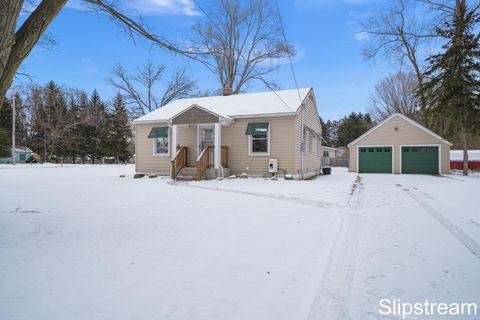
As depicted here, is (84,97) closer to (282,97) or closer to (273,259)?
(282,97)

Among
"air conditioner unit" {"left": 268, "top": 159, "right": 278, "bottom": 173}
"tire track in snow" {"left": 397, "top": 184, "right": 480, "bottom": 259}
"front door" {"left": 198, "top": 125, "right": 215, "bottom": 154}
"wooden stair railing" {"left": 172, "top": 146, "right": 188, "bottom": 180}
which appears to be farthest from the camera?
"front door" {"left": 198, "top": 125, "right": 215, "bottom": 154}

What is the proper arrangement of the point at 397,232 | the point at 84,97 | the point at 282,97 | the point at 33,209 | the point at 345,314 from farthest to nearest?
the point at 84,97, the point at 282,97, the point at 33,209, the point at 397,232, the point at 345,314

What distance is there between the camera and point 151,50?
6277 millimetres

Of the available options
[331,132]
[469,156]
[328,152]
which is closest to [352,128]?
[328,152]

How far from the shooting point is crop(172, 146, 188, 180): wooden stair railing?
13.7 meters

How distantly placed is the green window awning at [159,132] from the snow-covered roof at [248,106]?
51cm

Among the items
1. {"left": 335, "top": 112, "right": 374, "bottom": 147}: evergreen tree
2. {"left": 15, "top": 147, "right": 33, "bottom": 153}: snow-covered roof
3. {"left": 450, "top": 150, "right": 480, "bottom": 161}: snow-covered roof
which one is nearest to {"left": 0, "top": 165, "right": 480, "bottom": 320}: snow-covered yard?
{"left": 450, "top": 150, "right": 480, "bottom": 161}: snow-covered roof

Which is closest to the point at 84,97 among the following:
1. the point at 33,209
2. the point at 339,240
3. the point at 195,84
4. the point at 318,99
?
the point at 195,84

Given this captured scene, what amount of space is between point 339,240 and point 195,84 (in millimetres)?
29268

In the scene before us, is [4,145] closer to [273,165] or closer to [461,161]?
[273,165]

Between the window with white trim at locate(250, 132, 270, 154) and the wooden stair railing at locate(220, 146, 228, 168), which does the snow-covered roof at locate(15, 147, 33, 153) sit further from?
the window with white trim at locate(250, 132, 270, 154)

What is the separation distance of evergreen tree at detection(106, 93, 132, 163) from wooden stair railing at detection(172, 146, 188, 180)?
97.1 ft

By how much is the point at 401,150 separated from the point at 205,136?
14348 mm

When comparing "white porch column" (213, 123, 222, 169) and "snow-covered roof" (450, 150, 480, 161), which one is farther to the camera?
"snow-covered roof" (450, 150, 480, 161)
